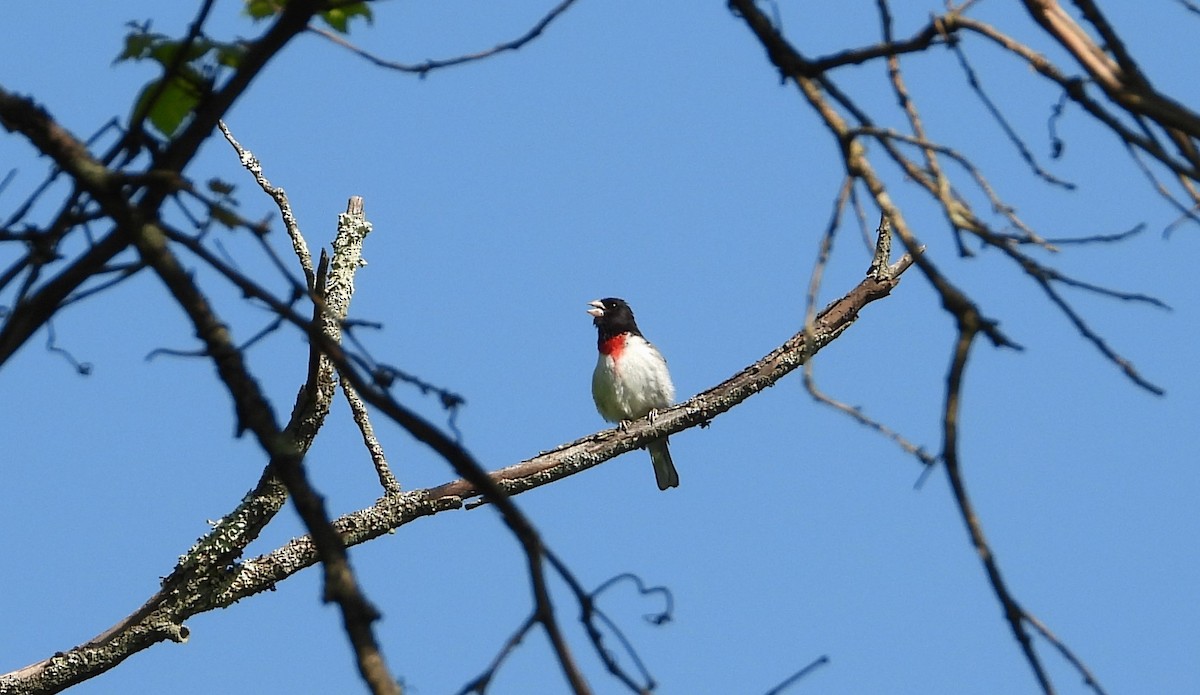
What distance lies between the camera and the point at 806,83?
2.09 meters

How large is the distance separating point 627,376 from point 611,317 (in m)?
0.77

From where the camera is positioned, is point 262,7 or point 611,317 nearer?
point 262,7

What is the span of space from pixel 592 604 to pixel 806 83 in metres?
0.81

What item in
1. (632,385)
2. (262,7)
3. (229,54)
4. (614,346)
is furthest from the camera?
(614,346)

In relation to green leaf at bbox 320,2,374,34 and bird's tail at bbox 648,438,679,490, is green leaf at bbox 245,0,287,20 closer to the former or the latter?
green leaf at bbox 320,2,374,34

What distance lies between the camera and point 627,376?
34.8 feet

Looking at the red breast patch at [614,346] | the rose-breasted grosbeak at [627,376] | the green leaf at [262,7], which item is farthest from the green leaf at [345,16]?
Answer: the red breast patch at [614,346]

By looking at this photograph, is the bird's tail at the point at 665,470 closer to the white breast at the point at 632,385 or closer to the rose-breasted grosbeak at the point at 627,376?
the rose-breasted grosbeak at the point at 627,376

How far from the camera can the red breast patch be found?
428 inches

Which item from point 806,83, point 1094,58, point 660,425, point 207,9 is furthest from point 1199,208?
point 660,425

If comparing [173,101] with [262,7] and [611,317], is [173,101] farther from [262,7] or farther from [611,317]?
[611,317]

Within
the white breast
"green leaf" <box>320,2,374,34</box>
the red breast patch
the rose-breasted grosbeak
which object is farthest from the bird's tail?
"green leaf" <box>320,2,374,34</box>

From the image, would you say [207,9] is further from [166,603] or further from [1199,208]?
[166,603]

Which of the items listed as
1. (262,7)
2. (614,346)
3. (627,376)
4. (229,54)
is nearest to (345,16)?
(262,7)
